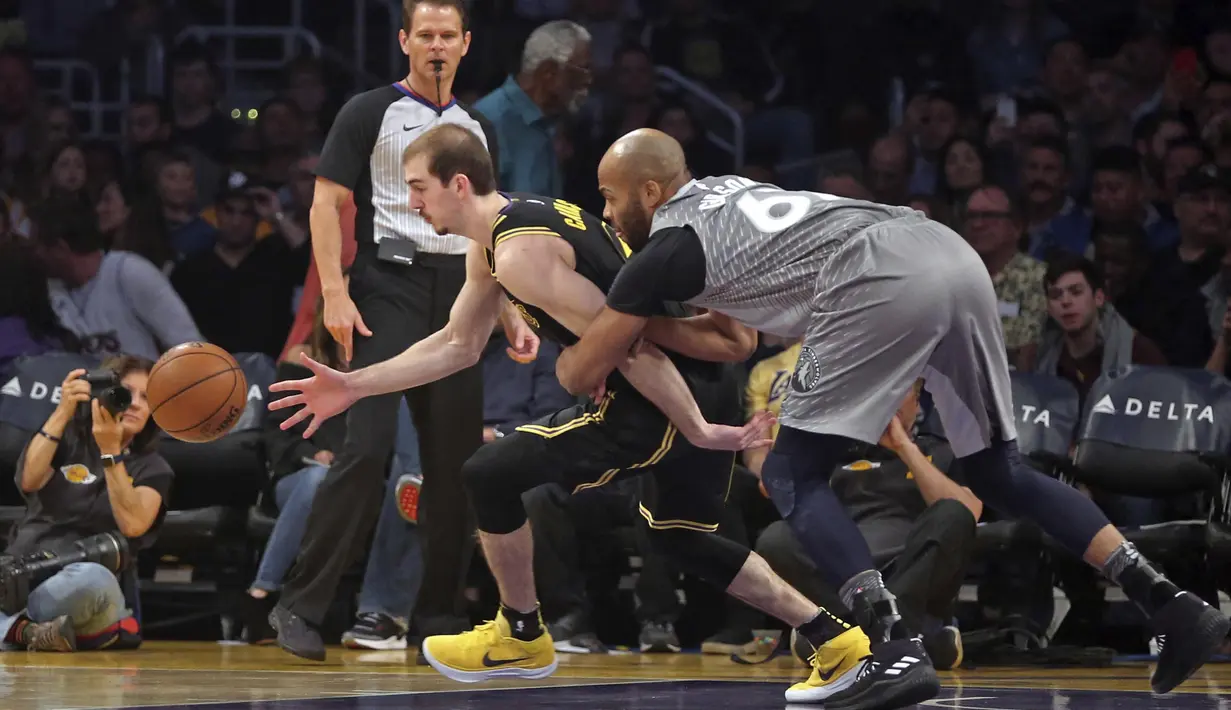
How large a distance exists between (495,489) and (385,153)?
1.64m

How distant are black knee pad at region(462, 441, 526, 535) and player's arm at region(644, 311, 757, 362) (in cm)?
50

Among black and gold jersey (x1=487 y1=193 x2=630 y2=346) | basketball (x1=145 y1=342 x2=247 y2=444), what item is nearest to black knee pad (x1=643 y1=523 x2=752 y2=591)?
black and gold jersey (x1=487 y1=193 x2=630 y2=346)

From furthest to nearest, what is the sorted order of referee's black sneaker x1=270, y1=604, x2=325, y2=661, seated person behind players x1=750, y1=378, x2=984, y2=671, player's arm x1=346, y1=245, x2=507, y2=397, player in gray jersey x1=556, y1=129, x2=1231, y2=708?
seated person behind players x1=750, y1=378, x2=984, y2=671
referee's black sneaker x1=270, y1=604, x2=325, y2=661
player's arm x1=346, y1=245, x2=507, y2=397
player in gray jersey x1=556, y1=129, x2=1231, y2=708

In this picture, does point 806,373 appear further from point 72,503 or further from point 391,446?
point 72,503

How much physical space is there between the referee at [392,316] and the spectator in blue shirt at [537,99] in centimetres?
87

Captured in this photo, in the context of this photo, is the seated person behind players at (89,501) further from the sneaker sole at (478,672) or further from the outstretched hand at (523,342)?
the sneaker sole at (478,672)

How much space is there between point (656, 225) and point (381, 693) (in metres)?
1.41

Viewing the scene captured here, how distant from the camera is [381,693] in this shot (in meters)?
4.35

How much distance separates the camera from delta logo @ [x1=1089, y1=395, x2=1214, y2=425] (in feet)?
21.9

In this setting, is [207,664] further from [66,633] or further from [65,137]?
[65,137]

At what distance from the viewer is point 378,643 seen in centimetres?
616

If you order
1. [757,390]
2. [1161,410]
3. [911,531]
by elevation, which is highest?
[1161,410]

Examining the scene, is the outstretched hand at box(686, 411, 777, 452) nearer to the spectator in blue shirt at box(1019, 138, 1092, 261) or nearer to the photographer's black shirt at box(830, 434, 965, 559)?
the photographer's black shirt at box(830, 434, 965, 559)

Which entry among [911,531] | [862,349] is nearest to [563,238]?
[862,349]
